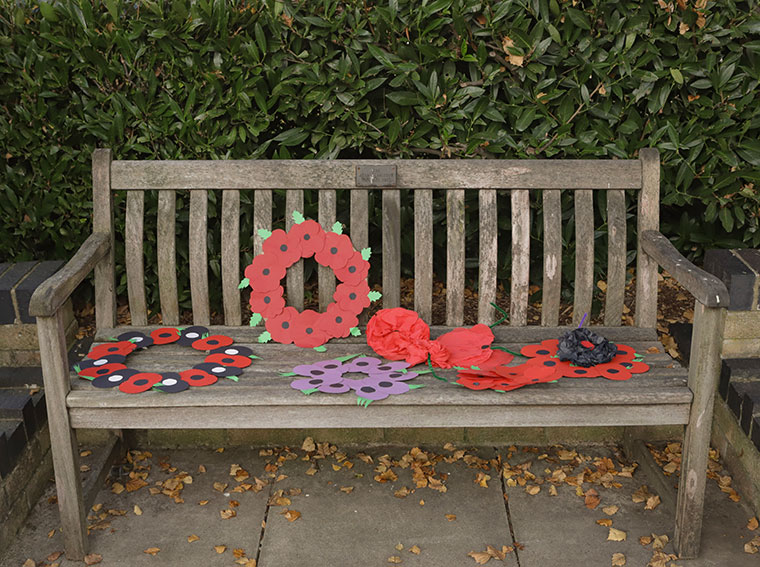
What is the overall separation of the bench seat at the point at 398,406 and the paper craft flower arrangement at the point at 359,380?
30 millimetres

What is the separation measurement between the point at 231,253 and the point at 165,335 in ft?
1.29

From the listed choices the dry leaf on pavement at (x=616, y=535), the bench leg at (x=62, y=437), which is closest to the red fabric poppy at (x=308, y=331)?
the bench leg at (x=62, y=437)

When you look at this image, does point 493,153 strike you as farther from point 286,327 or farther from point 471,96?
point 286,327

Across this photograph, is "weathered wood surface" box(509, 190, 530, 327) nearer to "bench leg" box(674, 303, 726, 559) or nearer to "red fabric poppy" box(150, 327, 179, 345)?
"bench leg" box(674, 303, 726, 559)

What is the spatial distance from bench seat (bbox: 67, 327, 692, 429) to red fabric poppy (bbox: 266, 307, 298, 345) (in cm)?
36

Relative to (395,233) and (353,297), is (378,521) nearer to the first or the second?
(353,297)

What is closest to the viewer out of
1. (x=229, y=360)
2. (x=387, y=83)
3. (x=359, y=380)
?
(x=359, y=380)

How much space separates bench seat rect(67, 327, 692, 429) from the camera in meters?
2.60

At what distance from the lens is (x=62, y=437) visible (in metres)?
2.63

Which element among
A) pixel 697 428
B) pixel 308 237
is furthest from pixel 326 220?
pixel 697 428

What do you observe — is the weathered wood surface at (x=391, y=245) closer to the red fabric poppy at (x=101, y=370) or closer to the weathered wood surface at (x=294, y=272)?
the weathered wood surface at (x=294, y=272)

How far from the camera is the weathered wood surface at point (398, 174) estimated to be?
309 cm

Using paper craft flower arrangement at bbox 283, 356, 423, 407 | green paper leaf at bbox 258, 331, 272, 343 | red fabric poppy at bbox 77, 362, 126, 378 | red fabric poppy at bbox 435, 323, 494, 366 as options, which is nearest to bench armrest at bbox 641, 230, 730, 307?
red fabric poppy at bbox 435, 323, 494, 366


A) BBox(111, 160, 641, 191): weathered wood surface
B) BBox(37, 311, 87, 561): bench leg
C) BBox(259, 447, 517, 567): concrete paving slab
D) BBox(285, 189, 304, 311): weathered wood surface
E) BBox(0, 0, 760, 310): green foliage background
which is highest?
BBox(0, 0, 760, 310): green foliage background
